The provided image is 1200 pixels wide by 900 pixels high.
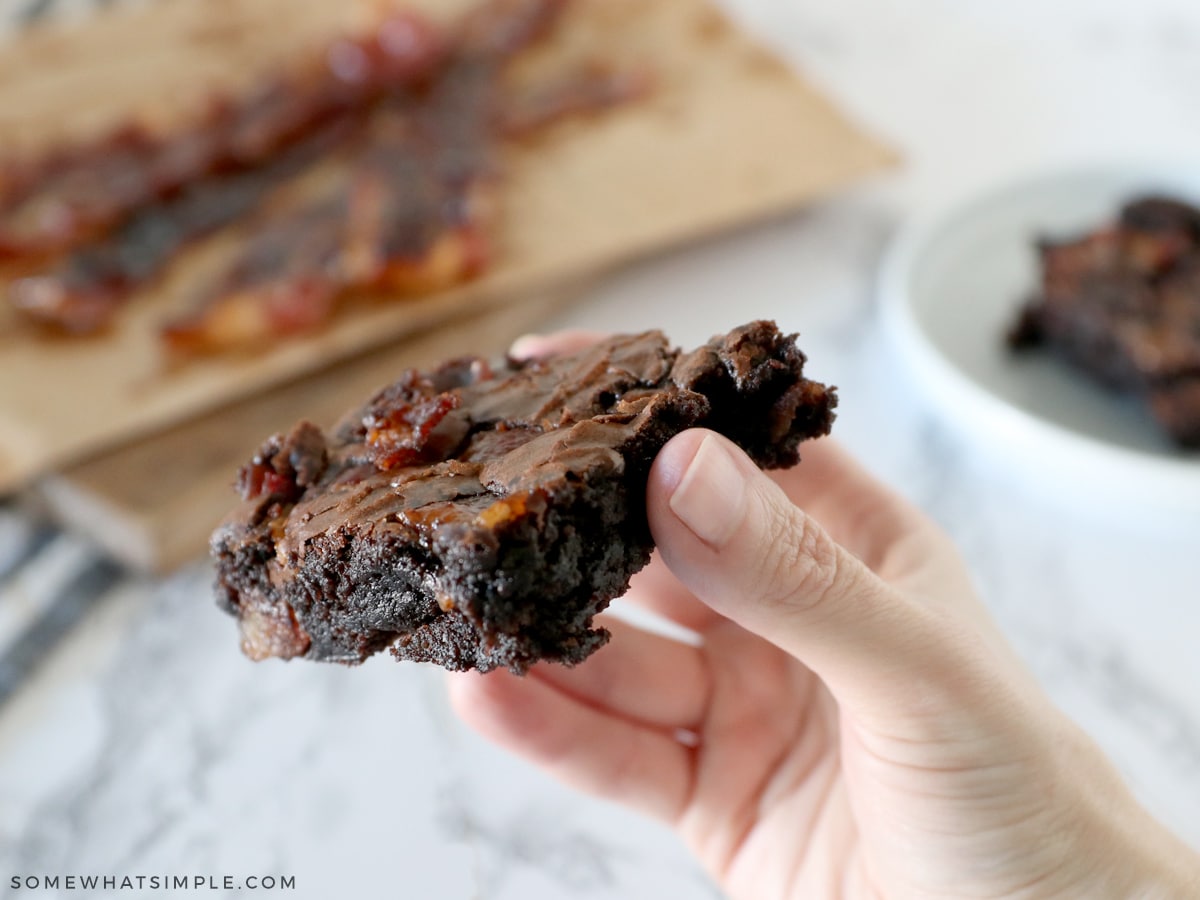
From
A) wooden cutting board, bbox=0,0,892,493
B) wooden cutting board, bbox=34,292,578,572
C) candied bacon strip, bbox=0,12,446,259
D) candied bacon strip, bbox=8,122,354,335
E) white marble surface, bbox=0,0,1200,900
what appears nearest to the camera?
white marble surface, bbox=0,0,1200,900

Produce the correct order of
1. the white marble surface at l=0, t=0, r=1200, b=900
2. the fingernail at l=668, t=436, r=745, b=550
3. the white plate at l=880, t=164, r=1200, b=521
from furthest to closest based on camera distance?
the white plate at l=880, t=164, r=1200, b=521
the white marble surface at l=0, t=0, r=1200, b=900
the fingernail at l=668, t=436, r=745, b=550

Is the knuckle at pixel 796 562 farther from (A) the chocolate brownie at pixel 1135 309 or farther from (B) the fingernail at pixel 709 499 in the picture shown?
(A) the chocolate brownie at pixel 1135 309

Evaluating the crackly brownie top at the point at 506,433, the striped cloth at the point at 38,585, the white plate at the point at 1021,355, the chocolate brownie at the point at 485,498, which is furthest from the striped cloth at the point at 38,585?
the white plate at the point at 1021,355

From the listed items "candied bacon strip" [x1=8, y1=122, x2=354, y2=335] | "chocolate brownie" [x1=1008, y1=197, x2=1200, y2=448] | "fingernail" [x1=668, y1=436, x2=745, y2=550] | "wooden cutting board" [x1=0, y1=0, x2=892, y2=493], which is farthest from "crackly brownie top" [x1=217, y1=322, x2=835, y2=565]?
"candied bacon strip" [x1=8, y1=122, x2=354, y2=335]

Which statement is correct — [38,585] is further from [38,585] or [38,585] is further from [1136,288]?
[1136,288]

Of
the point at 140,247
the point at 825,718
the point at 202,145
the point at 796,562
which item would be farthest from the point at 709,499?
the point at 202,145

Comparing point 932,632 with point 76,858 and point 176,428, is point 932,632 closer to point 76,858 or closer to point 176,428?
point 76,858

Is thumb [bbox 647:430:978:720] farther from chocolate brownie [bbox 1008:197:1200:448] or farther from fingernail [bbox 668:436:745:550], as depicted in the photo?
chocolate brownie [bbox 1008:197:1200:448]
